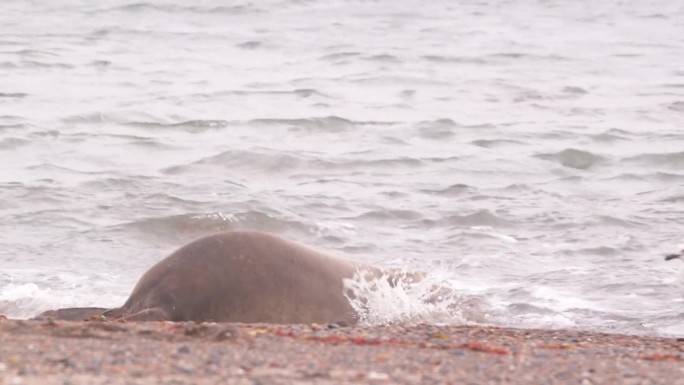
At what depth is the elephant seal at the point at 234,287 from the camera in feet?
21.3

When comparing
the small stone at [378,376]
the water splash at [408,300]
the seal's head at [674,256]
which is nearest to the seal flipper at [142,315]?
the water splash at [408,300]

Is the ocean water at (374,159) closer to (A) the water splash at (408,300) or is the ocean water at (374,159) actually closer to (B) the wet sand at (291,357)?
(A) the water splash at (408,300)

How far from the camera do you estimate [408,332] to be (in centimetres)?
583

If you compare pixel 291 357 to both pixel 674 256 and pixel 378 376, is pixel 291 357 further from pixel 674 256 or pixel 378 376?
pixel 674 256

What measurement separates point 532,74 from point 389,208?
27.8 feet

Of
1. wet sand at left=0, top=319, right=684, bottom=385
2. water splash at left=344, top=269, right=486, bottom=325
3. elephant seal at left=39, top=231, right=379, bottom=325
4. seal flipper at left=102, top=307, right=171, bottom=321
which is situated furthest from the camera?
water splash at left=344, top=269, right=486, bottom=325

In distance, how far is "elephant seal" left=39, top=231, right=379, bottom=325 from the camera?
6.48 m

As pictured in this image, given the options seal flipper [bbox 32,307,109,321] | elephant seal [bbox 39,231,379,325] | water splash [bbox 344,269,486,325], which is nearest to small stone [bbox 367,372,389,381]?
elephant seal [bbox 39,231,379,325]

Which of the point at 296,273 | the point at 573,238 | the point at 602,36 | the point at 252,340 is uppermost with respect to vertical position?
the point at 252,340

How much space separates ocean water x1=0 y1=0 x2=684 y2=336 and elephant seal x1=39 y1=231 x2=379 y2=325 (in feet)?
1.61

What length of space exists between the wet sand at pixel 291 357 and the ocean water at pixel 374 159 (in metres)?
1.82

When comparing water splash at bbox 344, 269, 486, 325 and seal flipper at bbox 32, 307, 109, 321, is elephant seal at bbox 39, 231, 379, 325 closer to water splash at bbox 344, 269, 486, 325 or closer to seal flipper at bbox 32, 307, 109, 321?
seal flipper at bbox 32, 307, 109, 321

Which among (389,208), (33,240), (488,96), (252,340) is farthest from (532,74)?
(252,340)

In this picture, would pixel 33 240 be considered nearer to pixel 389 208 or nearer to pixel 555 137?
pixel 389 208
